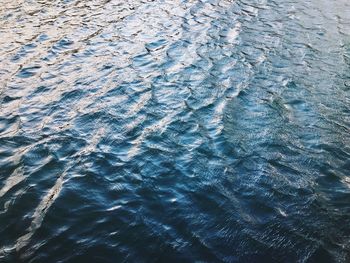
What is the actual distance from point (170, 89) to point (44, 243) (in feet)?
26.2

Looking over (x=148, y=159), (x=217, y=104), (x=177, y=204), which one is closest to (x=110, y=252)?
(x=177, y=204)

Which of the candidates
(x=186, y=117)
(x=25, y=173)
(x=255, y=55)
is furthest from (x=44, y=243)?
(x=255, y=55)

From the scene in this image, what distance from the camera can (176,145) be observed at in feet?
35.6

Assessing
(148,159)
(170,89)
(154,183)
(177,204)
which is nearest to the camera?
(177,204)

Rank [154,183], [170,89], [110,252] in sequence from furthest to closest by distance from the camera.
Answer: [170,89] < [154,183] < [110,252]

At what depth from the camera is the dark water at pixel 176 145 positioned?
7.81m

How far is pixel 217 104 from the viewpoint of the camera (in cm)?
1279

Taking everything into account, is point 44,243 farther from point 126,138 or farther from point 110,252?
point 126,138

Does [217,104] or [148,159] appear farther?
[217,104]

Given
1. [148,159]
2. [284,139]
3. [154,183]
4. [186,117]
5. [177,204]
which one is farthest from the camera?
[186,117]

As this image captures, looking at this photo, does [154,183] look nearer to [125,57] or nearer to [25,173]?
[25,173]

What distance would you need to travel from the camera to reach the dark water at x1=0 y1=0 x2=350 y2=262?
25.6 ft

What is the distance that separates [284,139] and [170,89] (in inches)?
200

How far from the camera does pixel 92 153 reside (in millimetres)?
10453
